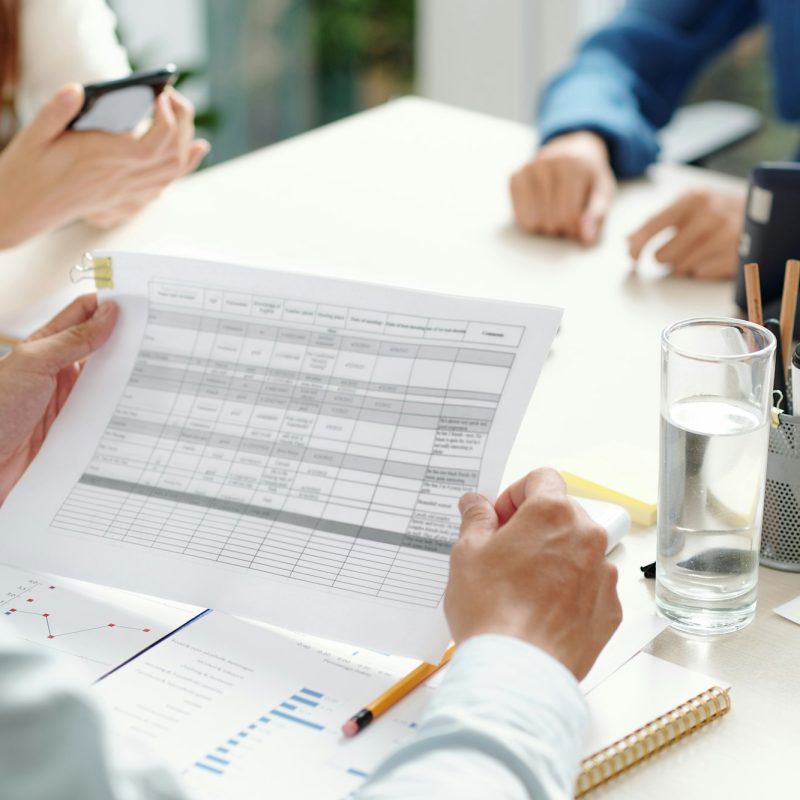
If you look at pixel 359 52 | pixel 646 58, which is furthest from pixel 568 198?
pixel 359 52

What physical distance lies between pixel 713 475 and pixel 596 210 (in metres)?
0.72

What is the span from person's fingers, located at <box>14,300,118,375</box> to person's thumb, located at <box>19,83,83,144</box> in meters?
0.43

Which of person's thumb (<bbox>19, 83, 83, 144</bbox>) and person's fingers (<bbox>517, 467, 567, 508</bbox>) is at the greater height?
person's thumb (<bbox>19, 83, 83, 144</bbox>)

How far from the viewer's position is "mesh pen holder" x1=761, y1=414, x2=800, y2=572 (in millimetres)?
713

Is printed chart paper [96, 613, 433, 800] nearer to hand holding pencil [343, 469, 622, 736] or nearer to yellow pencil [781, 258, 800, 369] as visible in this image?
hand holding pencil [343, 469, 622, 736]

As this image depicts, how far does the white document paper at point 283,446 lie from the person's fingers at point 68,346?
0.01m

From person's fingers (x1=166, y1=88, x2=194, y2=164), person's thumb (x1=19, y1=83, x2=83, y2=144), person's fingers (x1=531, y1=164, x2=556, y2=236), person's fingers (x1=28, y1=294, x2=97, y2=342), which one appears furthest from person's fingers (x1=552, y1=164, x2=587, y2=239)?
person's fingers (x1=28, y1=294, x2=97, y2=342)

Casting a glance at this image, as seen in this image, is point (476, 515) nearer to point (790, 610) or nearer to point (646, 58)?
point (790, 610)

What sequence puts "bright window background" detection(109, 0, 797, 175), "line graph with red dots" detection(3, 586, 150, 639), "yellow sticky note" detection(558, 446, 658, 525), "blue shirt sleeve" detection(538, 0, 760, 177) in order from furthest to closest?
"bright window background" detection(109, 0, 797, 175) → "blue shirt sleeve" detection(538, 0, 760, 177) → "yellow sticky note" detection(558, 446, 658, 525) → "line graph with red dots" detection(3, 586, 150, 639)

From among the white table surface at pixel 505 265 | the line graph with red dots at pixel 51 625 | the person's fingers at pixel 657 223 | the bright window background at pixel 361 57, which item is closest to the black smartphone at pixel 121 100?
the white table surface at pixel 505 265

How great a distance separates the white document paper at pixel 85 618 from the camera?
2.16 feet

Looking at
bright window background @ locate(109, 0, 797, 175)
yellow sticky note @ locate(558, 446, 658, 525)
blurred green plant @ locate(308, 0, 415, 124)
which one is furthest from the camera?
blurred green plant @ locate(308, 0, 415, 124)

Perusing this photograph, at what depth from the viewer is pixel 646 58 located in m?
1.77

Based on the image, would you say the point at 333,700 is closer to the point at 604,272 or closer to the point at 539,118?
the point at 604,272
